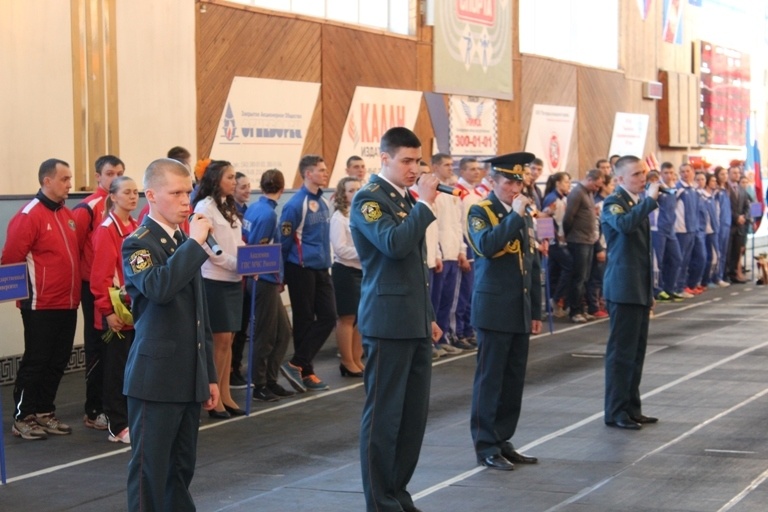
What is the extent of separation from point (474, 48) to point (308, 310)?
888 centimetres

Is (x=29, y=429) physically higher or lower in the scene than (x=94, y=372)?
lower

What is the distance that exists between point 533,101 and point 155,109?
938 centimetres

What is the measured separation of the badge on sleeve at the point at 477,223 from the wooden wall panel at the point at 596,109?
15133mm

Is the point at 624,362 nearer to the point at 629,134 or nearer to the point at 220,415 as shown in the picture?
the point at 220,415

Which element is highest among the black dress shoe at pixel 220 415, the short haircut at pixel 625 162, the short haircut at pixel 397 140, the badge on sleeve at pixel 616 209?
the short haircut at pixel 397 140

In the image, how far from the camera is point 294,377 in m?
10.1

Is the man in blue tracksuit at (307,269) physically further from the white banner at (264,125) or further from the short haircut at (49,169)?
the white banner at (264,125)

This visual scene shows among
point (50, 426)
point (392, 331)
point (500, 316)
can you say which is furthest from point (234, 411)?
point (392, 331)

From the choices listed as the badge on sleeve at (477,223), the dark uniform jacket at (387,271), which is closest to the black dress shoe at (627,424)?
the badge on sleeve at (477,223)

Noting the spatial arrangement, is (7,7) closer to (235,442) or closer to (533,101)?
(235,442)

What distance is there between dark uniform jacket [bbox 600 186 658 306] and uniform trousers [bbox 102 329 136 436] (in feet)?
10.8

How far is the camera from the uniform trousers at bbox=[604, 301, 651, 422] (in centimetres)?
833

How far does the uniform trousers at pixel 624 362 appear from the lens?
8328 millimetres

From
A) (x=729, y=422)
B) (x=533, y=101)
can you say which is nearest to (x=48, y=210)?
(x=729, y=422)
